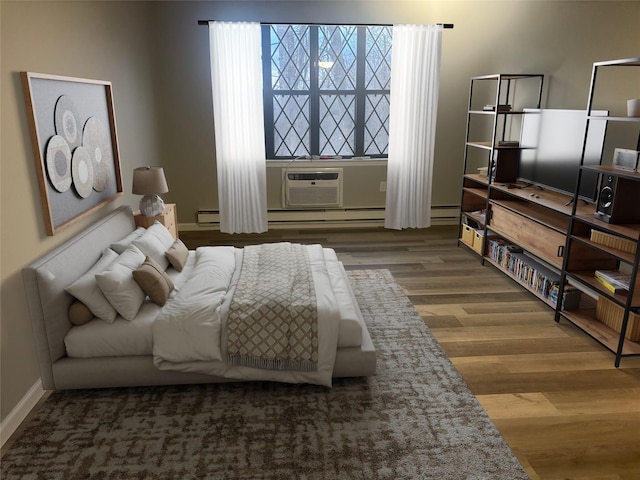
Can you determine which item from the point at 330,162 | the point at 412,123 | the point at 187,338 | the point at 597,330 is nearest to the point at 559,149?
the point at 597,330

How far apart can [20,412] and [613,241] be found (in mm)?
3543

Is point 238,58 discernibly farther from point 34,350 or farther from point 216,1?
point 34,350

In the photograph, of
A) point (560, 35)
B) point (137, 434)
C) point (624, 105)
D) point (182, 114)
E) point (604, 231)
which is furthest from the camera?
point (182, 114)

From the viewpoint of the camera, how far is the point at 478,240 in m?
4.84

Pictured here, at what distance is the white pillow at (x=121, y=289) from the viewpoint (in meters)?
2.62

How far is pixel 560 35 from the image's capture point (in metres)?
4.31

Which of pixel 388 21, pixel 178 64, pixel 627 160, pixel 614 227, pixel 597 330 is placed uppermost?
pixel 388 21

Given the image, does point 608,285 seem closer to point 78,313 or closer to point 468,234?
point 468,234

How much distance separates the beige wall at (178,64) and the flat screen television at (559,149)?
329 mm

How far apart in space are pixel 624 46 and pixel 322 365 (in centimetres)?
348

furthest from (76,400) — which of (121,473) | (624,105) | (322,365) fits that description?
(624,105)

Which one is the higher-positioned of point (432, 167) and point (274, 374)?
point (432, 167)

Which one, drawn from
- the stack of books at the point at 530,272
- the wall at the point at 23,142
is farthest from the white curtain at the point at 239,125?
the stack of books at the point at 530,272

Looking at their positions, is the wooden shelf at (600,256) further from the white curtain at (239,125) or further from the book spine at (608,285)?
the white curtain at (239,125)
